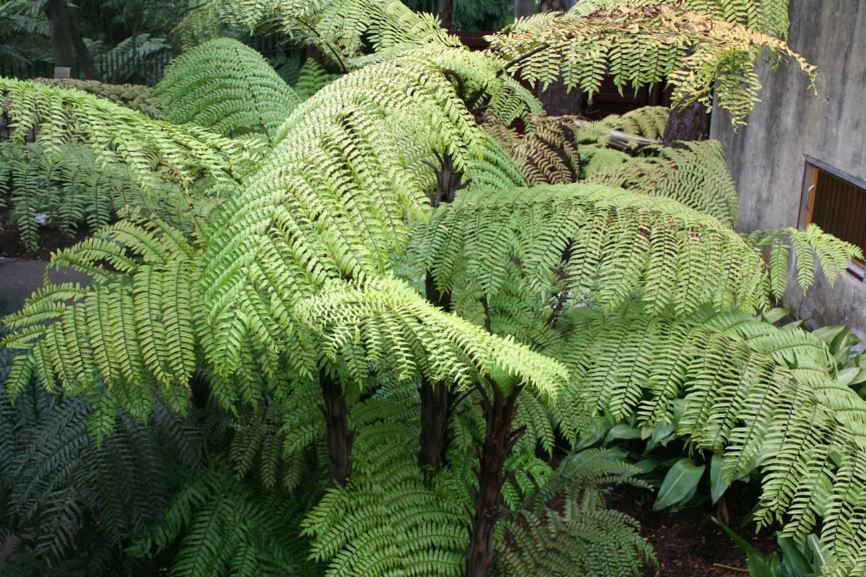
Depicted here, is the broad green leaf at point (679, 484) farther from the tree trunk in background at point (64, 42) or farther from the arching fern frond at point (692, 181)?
the tree trunk in background at point (64, 42)

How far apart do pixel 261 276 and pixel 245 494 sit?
3.62 ft

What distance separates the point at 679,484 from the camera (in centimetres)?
381

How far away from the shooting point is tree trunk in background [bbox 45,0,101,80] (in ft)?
28.3

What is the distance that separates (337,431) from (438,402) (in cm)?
30

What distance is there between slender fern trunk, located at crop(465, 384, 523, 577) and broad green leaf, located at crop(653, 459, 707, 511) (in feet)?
5.52

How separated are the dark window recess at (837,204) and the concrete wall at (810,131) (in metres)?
0.09

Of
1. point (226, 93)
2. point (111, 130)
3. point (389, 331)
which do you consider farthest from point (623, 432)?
point (111, 130)

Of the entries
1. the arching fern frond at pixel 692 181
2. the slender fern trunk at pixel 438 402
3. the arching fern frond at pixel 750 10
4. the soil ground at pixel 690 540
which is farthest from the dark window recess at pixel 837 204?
the slender fern trunk at pixel 438 402

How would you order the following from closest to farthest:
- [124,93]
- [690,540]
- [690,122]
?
[124,93]
[690,540]
[690,122]

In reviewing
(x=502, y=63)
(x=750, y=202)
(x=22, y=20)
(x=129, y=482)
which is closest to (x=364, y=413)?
(x=129, y=482)

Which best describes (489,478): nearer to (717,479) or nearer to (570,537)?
(570,537)

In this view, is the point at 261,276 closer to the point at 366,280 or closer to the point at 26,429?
the point at 366,280

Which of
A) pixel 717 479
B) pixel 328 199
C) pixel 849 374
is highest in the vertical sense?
pixel 328 199

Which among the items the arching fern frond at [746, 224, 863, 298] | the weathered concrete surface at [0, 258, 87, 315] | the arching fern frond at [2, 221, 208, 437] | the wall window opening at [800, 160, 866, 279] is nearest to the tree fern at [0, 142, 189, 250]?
the arching fern frond at [2, 221, 208, 437]
